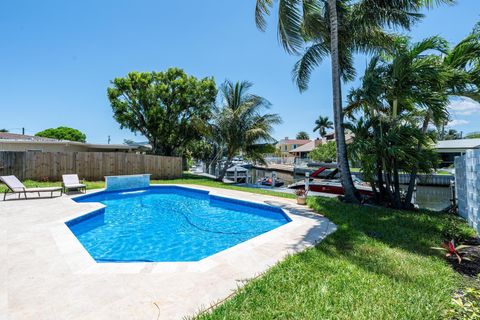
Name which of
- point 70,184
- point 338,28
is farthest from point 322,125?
point 70,184

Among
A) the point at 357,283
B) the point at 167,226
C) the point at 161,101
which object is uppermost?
the point at 161,101

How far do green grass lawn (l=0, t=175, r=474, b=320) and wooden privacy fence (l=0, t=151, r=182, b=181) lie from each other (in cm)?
1576

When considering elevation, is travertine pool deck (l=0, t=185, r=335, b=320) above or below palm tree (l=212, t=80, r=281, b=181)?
below

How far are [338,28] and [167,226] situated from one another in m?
9.95

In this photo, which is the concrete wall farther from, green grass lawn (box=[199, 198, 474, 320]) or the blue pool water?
the blue pool water

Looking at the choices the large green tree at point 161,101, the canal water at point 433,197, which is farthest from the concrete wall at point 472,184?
the large green tree at point 161,101

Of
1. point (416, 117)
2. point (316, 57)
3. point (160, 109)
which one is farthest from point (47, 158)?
point (416, 117)

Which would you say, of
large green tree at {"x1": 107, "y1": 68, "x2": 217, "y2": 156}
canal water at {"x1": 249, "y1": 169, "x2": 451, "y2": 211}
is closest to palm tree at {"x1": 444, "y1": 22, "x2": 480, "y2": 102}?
canal water at {"x1": 249, "y1": 169, "x2": 451, "y2": 211}

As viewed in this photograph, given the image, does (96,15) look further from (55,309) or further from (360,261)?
(360,261)

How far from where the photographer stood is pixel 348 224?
6.34 m

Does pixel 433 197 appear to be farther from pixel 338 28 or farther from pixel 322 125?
pixel 322 125

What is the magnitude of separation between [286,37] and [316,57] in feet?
5.87

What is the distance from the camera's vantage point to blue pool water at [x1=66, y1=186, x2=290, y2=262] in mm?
5727

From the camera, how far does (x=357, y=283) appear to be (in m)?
3.29
